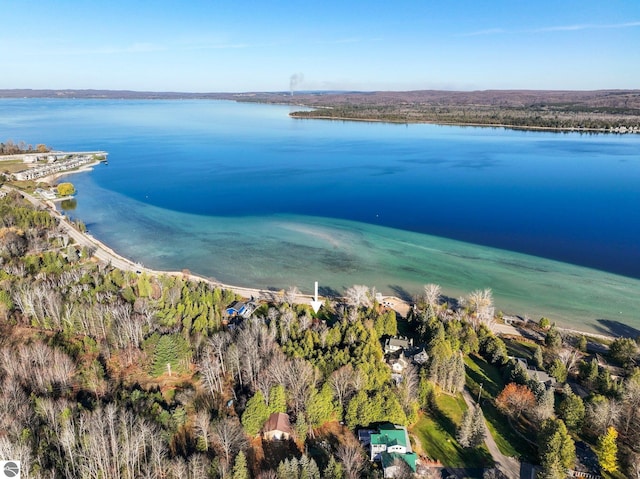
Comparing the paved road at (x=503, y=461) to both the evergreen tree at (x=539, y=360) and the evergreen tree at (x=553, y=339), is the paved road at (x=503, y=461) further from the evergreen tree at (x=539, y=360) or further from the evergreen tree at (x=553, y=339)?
the evergreen tree at (x=553, y=339)

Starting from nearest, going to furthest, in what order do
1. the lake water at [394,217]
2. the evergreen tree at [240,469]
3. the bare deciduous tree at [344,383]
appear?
the evergreen tree at [240,469] < the bare deciduous tree at [344,383] < the lake water at [394,217]

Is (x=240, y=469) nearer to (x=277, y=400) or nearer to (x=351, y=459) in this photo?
(x=277, y=400)

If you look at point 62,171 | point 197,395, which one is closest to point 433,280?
point 197,395

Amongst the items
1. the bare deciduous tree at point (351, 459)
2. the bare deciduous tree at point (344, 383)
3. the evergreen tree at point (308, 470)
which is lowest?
the bare deciduous tree at point (351, 459)

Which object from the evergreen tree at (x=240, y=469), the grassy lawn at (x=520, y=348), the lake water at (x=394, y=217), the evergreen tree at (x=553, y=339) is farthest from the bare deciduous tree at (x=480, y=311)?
the evergreen tree at (x=240, y=469)

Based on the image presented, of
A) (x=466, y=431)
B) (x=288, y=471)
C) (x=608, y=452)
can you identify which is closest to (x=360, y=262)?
(x=466, y=431)

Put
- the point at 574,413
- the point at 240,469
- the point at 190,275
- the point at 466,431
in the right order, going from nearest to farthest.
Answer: the point at 240,469 < the point at 466,431 < the point at 574,413 < the point at 190,275
